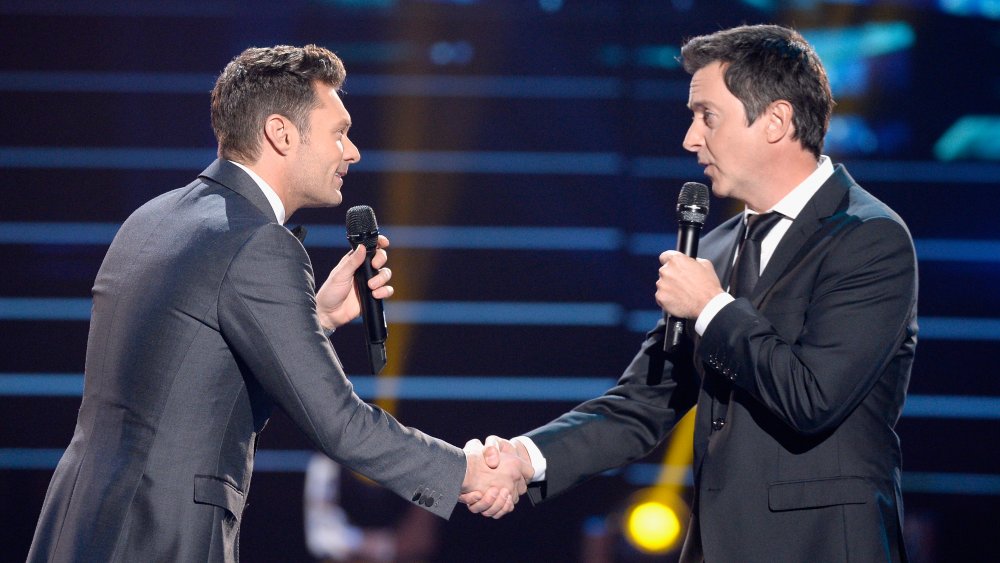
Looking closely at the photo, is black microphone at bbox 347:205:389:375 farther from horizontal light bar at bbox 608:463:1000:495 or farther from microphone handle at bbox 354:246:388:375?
horizontal light bar at bbox 608:463:1000:495

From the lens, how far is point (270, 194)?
219 cm

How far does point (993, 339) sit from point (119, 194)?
12.1 feet

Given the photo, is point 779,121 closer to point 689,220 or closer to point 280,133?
point 689,220

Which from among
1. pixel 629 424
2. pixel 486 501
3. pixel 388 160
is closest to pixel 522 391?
pixel 388 160

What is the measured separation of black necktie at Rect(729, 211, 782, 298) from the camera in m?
2.20

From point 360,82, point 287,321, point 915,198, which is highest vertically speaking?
point 360,82

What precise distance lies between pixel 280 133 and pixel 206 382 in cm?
64

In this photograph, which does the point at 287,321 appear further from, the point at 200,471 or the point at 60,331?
the point at 60,331

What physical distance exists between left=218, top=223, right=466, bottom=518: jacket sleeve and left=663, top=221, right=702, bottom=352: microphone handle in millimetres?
578

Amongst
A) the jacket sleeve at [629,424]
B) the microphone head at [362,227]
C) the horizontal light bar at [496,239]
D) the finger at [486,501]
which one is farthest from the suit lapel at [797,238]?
the horizontal light bar at [496,239]

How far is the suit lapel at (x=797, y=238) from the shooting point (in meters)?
2.12

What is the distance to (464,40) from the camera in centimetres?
413

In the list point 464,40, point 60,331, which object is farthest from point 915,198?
point 60,331

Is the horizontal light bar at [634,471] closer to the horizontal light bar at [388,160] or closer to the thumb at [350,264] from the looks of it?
the horizontal light bar at [388,160]
